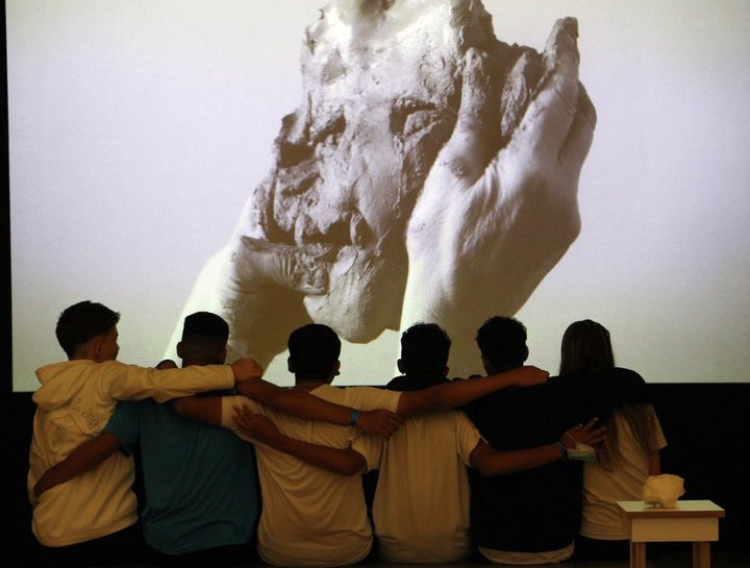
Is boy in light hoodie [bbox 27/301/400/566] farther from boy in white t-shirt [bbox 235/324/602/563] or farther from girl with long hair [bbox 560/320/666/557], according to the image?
girl with long hair [bbox 560/320/666/557]

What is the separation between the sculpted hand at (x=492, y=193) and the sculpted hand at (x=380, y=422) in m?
1.54

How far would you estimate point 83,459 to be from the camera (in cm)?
253

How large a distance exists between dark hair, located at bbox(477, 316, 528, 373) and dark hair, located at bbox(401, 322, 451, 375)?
0.13 m

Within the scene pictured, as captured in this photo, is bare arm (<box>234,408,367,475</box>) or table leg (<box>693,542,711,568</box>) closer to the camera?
table leg (<box>693,542,711,568</box>)

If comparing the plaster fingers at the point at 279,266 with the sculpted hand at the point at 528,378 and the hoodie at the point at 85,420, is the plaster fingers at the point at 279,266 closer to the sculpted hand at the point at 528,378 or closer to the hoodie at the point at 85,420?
the hoodie at the point at 85,420

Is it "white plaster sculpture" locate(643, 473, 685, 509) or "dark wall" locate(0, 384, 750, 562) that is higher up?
"white plaster sculpture" locate(643, 473, 685, 509)

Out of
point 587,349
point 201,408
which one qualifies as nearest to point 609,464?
point 587,349

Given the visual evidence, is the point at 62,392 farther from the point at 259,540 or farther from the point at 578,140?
the point at 578,140

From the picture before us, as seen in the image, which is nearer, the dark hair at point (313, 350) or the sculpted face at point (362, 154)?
the dark hair at point (313, 350)

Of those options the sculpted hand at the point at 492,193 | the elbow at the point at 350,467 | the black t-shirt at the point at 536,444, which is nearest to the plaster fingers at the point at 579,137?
the sculpted hand at the point at 492,193

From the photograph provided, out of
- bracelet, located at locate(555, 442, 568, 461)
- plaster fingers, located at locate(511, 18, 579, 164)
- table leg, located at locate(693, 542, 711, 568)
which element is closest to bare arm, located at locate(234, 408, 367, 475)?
bracelet, located at locate(555, 442, 568, 461)

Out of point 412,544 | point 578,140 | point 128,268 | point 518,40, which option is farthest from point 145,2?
point 412,544

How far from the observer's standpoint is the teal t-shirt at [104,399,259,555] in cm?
260

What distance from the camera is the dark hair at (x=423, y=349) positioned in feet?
8.55
